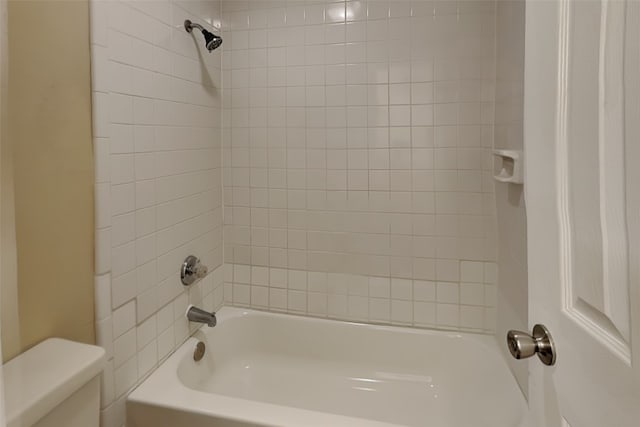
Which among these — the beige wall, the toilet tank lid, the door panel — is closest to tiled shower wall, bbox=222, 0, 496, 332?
the beige wall

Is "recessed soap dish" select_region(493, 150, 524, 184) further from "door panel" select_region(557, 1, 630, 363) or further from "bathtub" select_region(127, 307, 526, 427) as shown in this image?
"door panel" select_region(557, 1, 630, 363)

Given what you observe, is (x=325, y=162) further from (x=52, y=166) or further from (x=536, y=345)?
(x=536, y=345)

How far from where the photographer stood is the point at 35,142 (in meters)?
0.98

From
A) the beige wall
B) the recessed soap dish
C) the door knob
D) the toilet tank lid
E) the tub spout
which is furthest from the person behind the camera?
the tub spout

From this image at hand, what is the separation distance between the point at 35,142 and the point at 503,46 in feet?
5.34

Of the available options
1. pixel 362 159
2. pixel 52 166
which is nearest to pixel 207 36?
pixel 362 159

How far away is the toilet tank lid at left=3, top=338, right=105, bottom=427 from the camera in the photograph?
81 centimetres

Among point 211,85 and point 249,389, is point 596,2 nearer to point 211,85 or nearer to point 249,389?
point 211,85

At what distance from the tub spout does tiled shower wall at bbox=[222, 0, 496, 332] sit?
0.36 metres

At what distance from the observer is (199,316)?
5.87 feet

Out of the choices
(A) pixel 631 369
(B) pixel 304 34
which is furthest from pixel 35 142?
(B) pixel 304 34

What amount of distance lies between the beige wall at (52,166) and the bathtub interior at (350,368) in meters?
0.68

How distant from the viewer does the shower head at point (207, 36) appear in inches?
66.9

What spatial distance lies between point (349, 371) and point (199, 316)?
2.47ft
